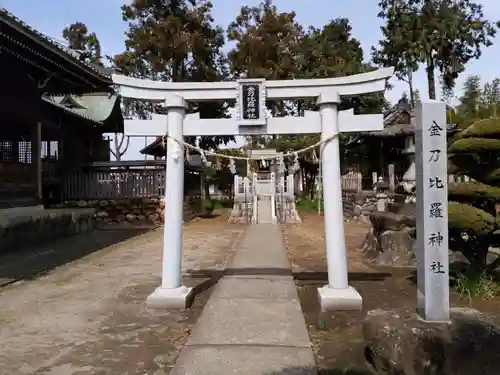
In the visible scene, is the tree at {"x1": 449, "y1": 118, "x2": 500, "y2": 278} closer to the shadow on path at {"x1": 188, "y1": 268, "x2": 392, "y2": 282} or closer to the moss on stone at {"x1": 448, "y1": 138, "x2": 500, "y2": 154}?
the moss on stone at {"x1": 448, "y1": 138, "x2": 500, "y2": 154}

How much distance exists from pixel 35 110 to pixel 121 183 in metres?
6.48

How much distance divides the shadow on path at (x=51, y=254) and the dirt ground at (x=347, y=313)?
4.64 m

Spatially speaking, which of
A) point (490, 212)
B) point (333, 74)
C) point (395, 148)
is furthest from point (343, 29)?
point (490, 212)

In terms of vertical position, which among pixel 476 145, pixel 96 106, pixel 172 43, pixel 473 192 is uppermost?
pixel 172 43

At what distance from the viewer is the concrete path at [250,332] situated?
378cm

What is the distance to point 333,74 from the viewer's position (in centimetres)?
2672

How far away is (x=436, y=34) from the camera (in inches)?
1130

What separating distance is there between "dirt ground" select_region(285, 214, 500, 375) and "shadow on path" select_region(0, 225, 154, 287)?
4.64m

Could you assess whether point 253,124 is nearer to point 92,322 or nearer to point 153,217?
point 92,322

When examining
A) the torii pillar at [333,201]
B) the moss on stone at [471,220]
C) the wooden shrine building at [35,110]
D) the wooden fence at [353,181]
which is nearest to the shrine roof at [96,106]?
the wooden shrine building at [35,110]

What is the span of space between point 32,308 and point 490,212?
6124 millimetres

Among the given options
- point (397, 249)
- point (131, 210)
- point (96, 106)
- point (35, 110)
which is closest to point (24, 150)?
point (35, 110)

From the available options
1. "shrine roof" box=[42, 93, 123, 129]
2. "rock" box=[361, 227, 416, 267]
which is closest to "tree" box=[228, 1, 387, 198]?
"shrine roof" box=[42, 93, 123, 129]

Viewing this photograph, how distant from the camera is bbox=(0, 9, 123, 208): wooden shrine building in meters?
10.1
